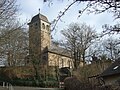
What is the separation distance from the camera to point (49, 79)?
46.5 meters

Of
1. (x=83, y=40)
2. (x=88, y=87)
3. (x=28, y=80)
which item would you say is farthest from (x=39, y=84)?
(x=88, y=87)

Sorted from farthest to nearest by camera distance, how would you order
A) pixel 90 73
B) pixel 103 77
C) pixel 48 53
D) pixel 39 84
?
pixel 48 53
pixel 39 84
pixel 90 73
pixel 103 77

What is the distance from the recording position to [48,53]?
224 ft

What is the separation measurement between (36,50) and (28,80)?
5242 millimetres

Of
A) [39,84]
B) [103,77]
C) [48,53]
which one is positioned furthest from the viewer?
[48,53]

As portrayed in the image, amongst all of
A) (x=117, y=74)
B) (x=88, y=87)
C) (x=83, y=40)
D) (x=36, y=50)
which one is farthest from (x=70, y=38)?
(x=88, y=87)

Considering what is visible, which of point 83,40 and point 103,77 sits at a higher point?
point 83,40

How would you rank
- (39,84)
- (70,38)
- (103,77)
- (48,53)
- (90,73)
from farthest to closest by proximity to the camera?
(48,53)
(70,38)
(39,84)
(90,73)
(103,77)

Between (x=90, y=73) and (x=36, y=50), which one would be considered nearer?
(x=90, y=73)

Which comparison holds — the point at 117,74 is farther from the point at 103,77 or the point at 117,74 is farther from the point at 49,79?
the point at 49,79

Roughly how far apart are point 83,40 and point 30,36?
12174 mm

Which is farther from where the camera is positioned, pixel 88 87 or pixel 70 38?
pixel 70 38

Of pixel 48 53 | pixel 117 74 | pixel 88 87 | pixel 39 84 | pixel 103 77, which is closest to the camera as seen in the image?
pixel 88 87

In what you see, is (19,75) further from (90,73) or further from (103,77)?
(103,77)
